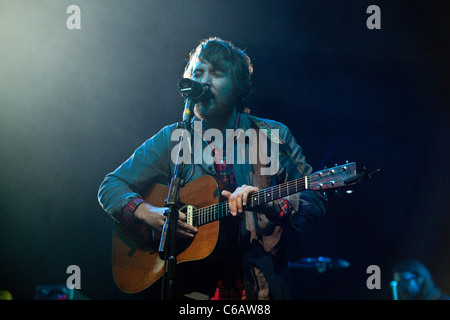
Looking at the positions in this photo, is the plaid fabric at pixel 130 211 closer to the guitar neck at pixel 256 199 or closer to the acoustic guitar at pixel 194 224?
the acoustic guitar at pixel 194 224

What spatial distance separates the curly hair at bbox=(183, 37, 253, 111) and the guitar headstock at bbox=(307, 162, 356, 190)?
1161 millimetres

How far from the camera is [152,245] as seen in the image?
2445mm

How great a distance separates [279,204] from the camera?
7.18 ft

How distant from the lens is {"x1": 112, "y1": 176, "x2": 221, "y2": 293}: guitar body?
2210 mm

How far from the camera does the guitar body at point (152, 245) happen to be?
221 cm

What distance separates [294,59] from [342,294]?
266 centimetres

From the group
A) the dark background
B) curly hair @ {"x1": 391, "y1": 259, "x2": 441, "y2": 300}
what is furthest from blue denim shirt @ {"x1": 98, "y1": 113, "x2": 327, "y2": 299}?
curly hair @ {"x1": 391, "y1": 259, "x2": 441, "y2": 300}

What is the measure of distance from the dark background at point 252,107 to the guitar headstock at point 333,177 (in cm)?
93

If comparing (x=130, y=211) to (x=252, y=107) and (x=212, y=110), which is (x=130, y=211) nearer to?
(x=212, y=110)

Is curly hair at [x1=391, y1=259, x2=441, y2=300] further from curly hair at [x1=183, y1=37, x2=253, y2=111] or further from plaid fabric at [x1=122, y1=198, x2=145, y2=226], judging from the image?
plaid fabric at [x1=122, y1=198, x2=145, y2=226]

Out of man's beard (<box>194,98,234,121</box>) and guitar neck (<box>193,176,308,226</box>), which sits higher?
man's beard (<box>194,98,234,121</box>)

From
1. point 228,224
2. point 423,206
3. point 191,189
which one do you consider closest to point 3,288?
point 191,189

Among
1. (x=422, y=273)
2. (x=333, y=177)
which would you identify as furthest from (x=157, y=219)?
(x=422, y=273)

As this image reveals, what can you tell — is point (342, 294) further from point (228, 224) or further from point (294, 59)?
point (294, 59)
